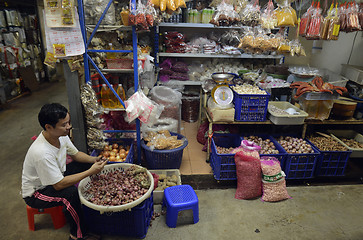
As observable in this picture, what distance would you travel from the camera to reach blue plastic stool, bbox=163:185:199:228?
2342 millimetres

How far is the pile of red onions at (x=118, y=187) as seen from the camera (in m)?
2.08

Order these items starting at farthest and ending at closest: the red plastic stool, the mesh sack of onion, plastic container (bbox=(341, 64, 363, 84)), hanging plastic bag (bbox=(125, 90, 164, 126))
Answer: plastic container (bbox=(341, 64, 363, 84))
hanging plastic bag (bbox=(125, 90, 164, 126))
the red plastic stool
the mesh sack of onion

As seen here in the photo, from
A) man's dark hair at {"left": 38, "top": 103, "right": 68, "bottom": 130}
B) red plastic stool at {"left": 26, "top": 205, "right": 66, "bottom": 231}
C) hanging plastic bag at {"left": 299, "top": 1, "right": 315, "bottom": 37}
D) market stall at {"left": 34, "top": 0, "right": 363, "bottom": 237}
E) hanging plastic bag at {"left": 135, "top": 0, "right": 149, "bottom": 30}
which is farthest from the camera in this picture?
hanging plastic bag at {"left": 299, "top": 1, "right": 315, "bottom": 37}

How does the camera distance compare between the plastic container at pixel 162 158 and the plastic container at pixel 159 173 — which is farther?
the plastic container at pixel 162 158

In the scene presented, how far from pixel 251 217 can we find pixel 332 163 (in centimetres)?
142

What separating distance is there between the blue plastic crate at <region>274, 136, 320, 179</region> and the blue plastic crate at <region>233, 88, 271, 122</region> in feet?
2.00

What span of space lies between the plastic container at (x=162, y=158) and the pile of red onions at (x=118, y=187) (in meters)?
0.58

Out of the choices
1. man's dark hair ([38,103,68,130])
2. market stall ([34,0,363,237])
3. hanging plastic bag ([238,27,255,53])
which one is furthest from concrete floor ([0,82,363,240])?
hanging plastic bag ([238,27,255,53])

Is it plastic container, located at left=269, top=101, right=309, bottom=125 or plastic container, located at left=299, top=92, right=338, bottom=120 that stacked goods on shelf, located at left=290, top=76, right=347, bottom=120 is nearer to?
plastic container, located at left=299, top=92, right=338, bottom=120

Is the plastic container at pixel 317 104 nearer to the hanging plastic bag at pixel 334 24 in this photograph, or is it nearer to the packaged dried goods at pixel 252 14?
the hanging plastic bag at pixel 334 24

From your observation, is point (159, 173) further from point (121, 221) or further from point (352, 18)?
point (352, 18)

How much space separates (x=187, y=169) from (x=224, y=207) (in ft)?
2.75

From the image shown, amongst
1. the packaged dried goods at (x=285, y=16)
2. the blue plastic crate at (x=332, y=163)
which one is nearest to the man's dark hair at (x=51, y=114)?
the packaged dried goods at (x=285, y=16)

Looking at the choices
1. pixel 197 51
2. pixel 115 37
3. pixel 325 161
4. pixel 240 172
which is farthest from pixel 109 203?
pixel 197 51
